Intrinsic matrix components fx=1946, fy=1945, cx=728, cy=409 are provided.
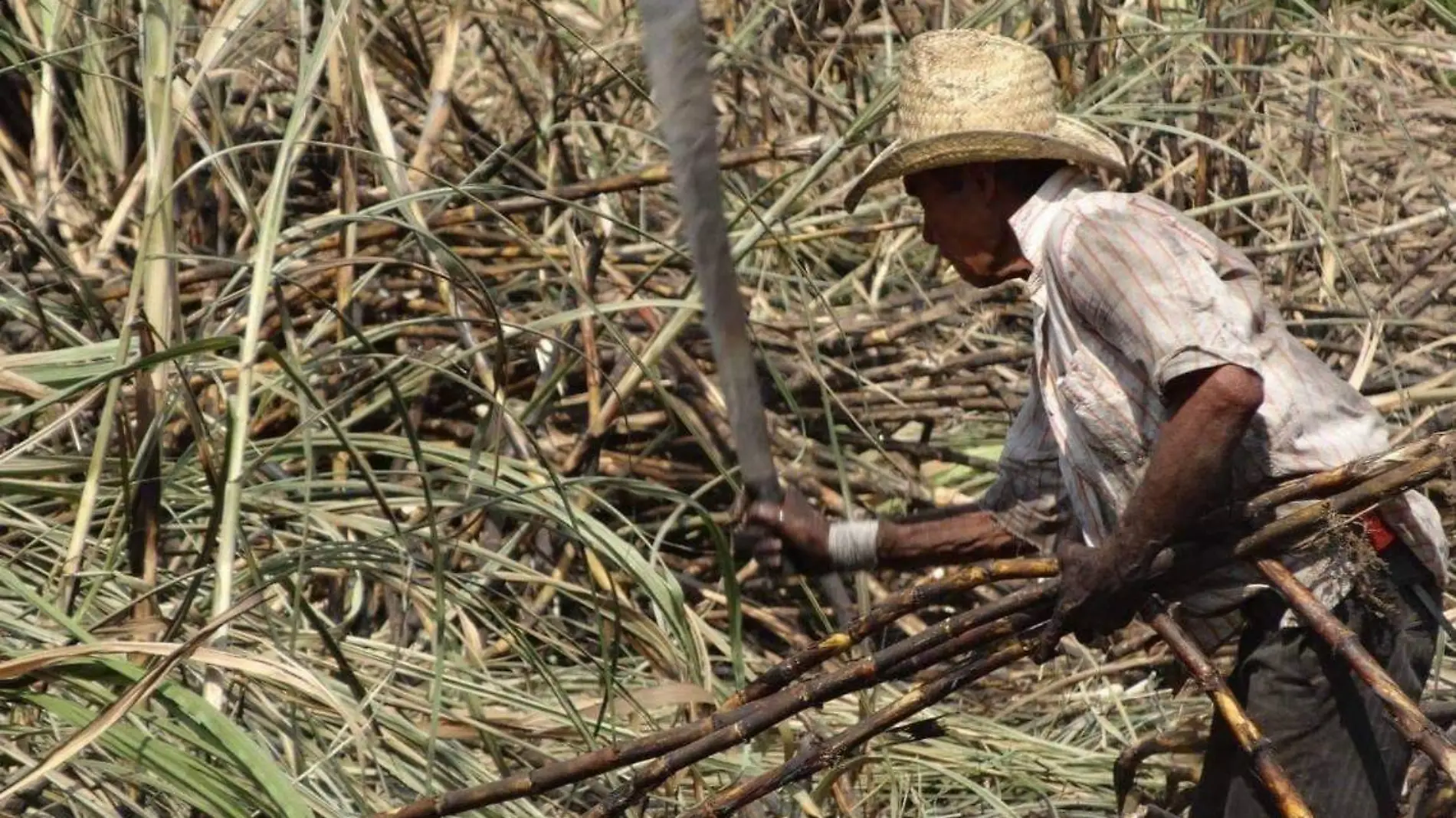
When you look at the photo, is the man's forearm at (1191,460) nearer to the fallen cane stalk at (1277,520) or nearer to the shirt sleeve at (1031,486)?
the fallen cane stalk at (1277,520)

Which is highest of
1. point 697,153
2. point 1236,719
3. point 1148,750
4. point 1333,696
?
point 697,153

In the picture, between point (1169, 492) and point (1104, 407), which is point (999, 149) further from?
point (1169, 492)

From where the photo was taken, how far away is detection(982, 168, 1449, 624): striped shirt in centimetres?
210

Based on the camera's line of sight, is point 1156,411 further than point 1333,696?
No

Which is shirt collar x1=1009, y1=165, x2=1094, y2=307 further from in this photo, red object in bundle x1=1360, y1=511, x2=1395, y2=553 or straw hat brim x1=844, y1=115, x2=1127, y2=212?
red object in bundle x1=1360, y1=511, x2=1395, y2=553

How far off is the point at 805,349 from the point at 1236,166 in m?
1.07

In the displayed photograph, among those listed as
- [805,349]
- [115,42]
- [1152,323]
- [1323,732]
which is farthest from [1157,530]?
[115,42]

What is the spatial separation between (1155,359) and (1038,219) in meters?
0.30

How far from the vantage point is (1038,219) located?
2332 millimetres

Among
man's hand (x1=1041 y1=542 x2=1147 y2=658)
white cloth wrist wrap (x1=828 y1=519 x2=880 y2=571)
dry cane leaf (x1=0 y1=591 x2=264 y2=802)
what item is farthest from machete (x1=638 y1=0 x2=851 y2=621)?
white cloth wrist wrap (x1=828 y1=519 x2=880 y2=571)

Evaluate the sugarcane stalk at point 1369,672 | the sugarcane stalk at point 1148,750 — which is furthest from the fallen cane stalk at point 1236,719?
the sugarcane stalk at point 1148,750

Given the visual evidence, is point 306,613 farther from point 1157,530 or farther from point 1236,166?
point 1236,166

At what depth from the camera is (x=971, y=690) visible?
3738 mm

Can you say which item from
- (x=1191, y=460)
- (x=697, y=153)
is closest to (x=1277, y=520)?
(x=1191, y=460)
